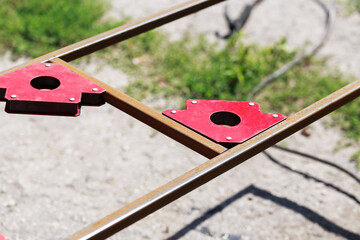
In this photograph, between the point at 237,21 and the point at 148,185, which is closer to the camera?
the point at 148,185

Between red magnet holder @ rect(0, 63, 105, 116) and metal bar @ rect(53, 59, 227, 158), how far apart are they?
0.22 feet

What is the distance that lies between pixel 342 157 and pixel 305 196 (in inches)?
15.0

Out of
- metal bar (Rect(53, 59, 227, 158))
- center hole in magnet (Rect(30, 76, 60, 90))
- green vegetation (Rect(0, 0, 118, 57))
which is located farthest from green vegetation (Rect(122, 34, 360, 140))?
metal bar (Rect(53, 59, 227, 158))

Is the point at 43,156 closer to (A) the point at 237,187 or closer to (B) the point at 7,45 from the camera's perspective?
(A) the point at 237,187

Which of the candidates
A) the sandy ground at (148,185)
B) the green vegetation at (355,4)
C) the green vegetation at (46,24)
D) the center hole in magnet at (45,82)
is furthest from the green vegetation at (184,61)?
the center hole in magnet at (45,82)

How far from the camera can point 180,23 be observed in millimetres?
3922

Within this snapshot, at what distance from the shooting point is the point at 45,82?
1.81 m

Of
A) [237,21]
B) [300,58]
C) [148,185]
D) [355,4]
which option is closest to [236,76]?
[300,58]

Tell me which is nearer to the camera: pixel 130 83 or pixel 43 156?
pixel 43 156

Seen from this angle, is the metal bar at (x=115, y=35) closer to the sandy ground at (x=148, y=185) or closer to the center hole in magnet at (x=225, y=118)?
the center hole in magnet at (x=225, y=118)

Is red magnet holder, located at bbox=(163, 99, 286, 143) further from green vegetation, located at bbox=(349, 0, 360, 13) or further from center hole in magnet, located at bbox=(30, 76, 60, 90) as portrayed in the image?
green vegetation, located at bbox=(349, 0, 360, 13)

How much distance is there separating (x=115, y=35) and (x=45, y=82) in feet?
1.03

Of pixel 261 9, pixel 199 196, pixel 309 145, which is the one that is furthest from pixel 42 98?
pixel 261 9

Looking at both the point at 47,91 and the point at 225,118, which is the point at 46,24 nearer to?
the point at 47,91
